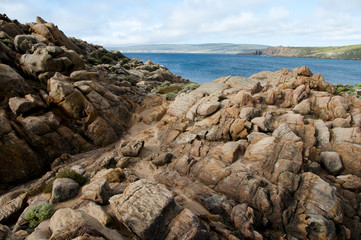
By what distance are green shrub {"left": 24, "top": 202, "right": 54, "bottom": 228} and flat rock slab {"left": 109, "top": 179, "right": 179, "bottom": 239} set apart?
17.9 feet

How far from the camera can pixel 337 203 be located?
11.1 meters

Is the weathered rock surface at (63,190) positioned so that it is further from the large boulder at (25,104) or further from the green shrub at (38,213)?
the large boulder at (25,104)

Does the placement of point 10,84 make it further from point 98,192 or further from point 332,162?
point 332,162

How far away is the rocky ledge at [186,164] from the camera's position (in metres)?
8.61

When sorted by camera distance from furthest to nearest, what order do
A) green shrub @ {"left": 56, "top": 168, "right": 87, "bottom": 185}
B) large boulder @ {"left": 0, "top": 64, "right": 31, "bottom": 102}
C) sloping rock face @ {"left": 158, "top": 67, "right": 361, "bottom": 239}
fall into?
1. large boulder @ {"left": 0, "top": 64, "right": 31, "bottom": 102}
2. green shrub @ {"left": 56, "top": 168, "right": 87, "bottom": 185}
3. sloping rock face @ {"left": 158, "top": 67, "right": 361, "bottom": 239}

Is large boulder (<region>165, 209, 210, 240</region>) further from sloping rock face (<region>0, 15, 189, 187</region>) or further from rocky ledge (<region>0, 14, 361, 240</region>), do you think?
sloping rock face (<region>0, 15, 189, 187</region>)

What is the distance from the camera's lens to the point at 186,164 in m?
16.0

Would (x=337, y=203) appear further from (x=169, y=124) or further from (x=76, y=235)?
(x=169, y=124)

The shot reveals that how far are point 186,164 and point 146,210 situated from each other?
836 centimetres

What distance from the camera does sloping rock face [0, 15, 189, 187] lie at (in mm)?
16266

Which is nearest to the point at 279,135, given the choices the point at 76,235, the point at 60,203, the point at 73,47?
the point at 76,235

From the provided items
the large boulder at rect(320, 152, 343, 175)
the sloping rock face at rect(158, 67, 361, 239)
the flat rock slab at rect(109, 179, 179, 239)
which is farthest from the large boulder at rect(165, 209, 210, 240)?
the large boulder at rect(320, 152, 343, 175)

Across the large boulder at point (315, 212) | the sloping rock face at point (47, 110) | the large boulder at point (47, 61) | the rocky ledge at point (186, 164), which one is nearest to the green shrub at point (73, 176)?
the rocky ledge at point (186, 164)

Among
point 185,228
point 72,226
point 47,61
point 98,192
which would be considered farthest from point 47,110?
point 185,228
